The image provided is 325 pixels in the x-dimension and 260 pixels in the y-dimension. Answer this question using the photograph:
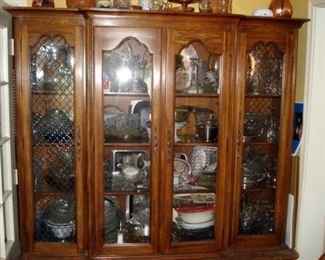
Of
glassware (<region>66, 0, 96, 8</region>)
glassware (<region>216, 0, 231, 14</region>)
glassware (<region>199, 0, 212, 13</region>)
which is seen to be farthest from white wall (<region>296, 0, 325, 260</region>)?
glassware (<region>66, 0, 96, 8</region>)

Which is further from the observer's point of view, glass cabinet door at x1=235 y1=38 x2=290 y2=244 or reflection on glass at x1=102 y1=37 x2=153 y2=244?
glass cabinet door at x1=235 y1=38 x2=290 y2=244

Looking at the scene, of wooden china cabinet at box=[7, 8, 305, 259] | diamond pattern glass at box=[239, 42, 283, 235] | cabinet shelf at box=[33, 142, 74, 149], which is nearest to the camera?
wooden china cabinet at box=[7, 8, 305, 259]

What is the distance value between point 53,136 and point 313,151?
5.41ft

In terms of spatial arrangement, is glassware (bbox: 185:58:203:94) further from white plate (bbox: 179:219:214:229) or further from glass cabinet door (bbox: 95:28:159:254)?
white plate (bbox: 179:219:214:229)

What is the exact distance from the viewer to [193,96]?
2139 millimetres

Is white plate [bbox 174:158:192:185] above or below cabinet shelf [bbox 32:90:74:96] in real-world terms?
below

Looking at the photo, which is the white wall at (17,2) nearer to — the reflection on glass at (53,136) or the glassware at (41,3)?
the glassware at (41,3)

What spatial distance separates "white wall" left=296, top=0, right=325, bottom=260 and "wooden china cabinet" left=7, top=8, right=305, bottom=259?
0.12 meters

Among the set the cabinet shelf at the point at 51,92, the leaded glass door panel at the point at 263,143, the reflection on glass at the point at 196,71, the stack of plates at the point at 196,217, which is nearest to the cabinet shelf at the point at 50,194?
the cabinet shelf at the point at 51,92

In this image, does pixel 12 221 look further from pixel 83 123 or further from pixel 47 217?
pixel 83 123

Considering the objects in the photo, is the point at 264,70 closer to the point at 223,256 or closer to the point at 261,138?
the point at 261,138

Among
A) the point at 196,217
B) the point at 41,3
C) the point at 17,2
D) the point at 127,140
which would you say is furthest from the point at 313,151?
the point at 17,2

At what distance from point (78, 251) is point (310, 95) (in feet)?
5.70

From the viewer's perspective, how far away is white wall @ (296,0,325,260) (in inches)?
84.3
